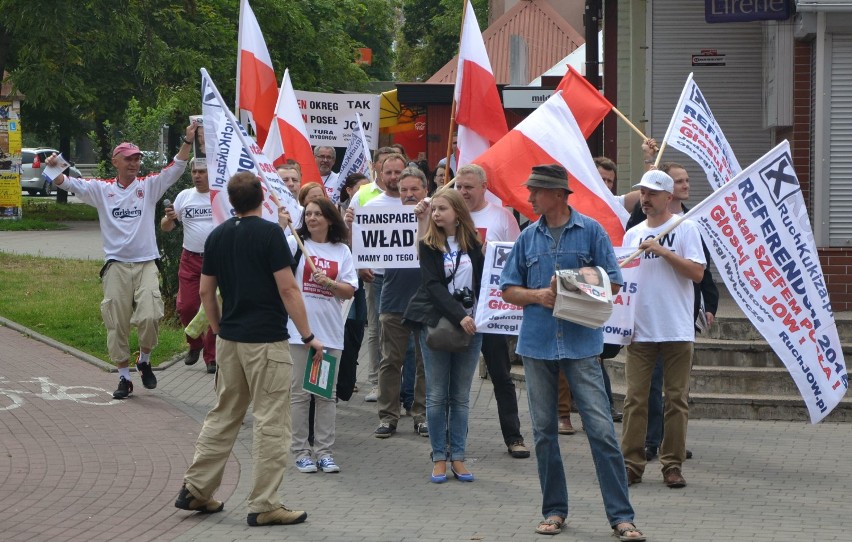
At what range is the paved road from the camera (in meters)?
7.18

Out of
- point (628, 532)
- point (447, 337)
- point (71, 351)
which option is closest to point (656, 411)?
point (447, 337)

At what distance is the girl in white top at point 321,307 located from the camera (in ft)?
28.3

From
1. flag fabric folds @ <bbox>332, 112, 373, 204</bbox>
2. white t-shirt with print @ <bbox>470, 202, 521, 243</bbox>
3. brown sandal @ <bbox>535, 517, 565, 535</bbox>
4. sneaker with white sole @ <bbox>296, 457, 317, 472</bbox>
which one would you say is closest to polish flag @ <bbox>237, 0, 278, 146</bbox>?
flag fabric folds @ <bbox>332, 112, 373, 204</bbox>

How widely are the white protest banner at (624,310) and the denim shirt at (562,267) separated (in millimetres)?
1141

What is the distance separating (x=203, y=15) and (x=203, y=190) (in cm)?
2279

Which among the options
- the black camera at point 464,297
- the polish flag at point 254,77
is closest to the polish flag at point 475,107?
the polish flag at point 254,77

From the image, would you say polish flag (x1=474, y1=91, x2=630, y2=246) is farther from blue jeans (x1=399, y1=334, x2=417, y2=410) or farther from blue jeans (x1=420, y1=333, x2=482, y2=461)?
blue jeans (x1=399, y1=334, x2=417, y2=410)

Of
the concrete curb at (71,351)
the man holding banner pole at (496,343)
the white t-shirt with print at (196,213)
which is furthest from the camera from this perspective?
the concrete curb at (71,351)

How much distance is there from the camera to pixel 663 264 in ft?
26.5

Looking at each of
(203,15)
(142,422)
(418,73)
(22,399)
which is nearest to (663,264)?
(142,422)

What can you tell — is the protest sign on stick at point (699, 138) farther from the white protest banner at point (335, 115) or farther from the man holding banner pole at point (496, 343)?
the white protest banner at point (335, 115)

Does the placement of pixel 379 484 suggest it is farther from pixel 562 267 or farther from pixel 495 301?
pixel 562 267

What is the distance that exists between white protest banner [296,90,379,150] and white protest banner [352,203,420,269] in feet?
18.7

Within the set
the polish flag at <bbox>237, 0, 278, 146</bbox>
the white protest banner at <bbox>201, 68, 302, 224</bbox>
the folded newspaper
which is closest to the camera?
the folded newspaper
